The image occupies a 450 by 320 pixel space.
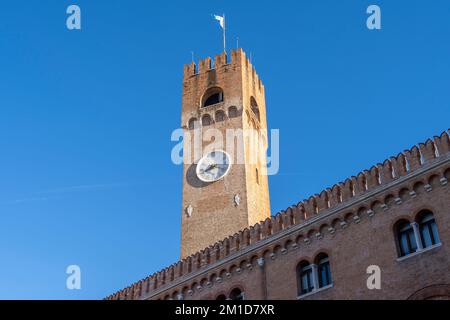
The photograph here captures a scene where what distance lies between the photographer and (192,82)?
3409cm

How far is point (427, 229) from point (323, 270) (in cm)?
309

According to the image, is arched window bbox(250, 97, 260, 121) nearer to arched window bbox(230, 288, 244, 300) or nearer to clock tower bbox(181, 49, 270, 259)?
clock tower bbox(181, 49, 270, 259)

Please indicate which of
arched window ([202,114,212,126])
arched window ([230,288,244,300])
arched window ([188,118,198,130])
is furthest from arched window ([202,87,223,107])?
arched window ([230,288,244,300])

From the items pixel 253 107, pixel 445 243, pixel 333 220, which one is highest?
pixel 253 107

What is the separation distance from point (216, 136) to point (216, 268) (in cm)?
1126

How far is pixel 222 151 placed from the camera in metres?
30.2

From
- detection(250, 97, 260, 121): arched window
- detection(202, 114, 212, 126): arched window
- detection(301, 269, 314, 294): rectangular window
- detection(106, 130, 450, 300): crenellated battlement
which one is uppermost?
detection(250, 97, 260, 121): arched window

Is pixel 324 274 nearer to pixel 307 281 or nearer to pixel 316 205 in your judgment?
pixel 307 281

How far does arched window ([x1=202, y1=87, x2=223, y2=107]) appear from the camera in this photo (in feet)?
107

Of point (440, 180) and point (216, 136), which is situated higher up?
point (216, 136)

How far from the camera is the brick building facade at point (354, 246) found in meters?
16.2

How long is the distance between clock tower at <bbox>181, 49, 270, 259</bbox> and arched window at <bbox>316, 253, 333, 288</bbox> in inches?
357
